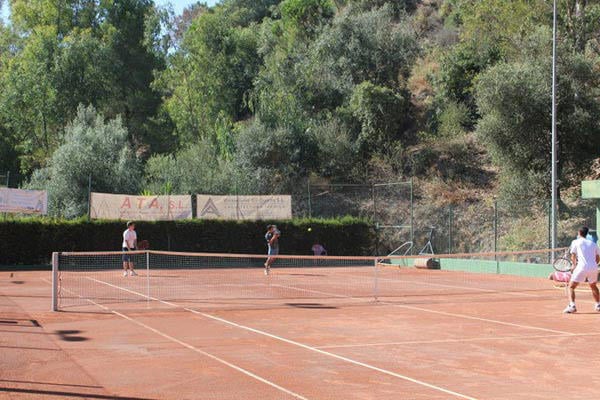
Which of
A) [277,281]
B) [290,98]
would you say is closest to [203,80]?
[290,98]

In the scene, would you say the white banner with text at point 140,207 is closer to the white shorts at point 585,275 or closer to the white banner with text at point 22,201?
the white banner with text at point 22,201

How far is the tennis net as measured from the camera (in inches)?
736

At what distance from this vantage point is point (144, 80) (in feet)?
205

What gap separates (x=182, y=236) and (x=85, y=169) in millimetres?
9159

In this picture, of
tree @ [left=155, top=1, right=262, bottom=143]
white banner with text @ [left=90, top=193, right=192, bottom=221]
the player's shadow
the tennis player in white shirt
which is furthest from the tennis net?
tree @ [left=155, top=1, right=262, bottom=143]

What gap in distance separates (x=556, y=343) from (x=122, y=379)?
22.6ft

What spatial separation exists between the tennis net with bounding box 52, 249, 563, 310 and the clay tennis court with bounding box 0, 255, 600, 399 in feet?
0.51

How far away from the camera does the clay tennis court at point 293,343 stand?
891cm

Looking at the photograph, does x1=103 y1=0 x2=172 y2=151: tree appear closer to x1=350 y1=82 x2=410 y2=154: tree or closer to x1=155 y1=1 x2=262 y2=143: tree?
x1=155 y1=1 x2=262 y2=143: tree

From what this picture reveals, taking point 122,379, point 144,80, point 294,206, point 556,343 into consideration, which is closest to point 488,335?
point 556,343

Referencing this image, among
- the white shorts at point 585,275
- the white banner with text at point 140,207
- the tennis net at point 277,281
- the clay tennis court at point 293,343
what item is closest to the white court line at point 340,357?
the clay tennis court at point 293,343

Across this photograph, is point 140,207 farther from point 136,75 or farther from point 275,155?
point 136,75

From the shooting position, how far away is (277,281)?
25203mm

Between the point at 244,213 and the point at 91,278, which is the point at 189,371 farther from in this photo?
the point at 244,213
